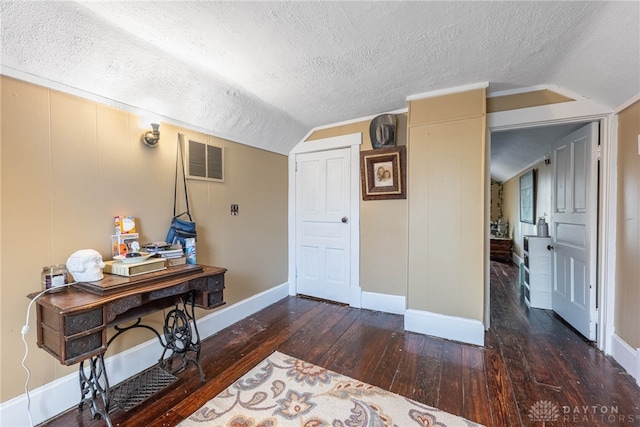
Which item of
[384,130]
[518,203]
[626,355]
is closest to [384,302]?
[626,355]

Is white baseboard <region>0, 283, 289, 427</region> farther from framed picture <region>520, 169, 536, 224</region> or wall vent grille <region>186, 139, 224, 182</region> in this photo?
framed picture <region>520, 169, 536, 224</region>

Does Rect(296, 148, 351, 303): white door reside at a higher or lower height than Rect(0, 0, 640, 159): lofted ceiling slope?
lower

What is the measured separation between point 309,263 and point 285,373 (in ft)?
5.73

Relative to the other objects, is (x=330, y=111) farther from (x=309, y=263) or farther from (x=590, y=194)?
(x=590, y=194)

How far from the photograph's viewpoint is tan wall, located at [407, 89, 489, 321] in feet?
7.48

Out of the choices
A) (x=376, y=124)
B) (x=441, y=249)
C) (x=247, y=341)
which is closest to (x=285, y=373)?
(x=247, y=341)

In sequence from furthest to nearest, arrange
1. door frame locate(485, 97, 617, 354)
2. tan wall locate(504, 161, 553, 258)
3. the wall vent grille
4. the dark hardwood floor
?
1. tan wall locate(504, 161, 553, 258)
2. the wall vent grille
3. door frame locate(485, 97, 617, 354)
4. the dark hardwood floor

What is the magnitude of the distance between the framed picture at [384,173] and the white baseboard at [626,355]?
200cm

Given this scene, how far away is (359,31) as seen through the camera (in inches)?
63.9

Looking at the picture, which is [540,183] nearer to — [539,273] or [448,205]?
[539,273]

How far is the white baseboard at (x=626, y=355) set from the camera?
1.75 m

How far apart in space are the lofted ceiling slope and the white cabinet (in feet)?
5.77

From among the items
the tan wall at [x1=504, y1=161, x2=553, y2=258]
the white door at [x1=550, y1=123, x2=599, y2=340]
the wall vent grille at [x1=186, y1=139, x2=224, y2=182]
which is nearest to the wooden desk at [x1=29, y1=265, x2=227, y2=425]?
the wall vent grille at [x1=186, y1=139, x2=224, y2=182]

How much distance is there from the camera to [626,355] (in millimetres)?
1862
